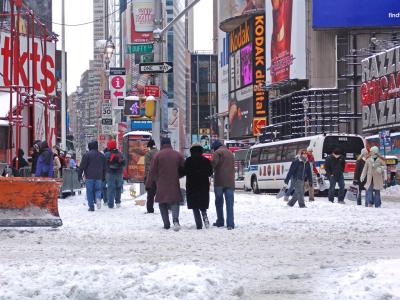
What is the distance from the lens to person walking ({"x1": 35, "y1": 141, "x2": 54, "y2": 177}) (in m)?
17.7

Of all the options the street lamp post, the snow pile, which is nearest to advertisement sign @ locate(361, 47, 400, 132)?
the street lamp post

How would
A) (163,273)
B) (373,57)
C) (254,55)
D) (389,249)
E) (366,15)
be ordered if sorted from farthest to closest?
(254,55), (366,15), (373,57), (389,249), (163,273)

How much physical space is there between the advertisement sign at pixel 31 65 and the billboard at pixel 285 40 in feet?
150

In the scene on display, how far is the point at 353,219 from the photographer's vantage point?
53.9 feet

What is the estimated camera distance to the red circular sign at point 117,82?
1570 inches

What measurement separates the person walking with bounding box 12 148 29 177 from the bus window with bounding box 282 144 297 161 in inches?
682

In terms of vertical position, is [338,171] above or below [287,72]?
below

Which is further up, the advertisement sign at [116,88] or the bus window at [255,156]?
the advertisement sign at [116,88]

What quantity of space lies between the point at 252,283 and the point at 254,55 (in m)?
75.6

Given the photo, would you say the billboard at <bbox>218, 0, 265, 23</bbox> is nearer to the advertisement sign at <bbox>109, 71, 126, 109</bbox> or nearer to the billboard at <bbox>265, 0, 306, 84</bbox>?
the billboard at <bbox>265, 0, 306, 84</bbox>

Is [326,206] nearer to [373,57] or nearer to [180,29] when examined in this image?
[373,57]

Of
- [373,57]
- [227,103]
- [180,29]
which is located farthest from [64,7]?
[180,29]

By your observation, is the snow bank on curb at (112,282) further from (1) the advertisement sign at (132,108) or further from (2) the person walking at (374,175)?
(1) the advertisement sign at (132,108)

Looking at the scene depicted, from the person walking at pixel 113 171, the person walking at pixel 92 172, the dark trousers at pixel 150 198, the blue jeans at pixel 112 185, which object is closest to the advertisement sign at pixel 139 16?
the person walking at pixel 113 171
